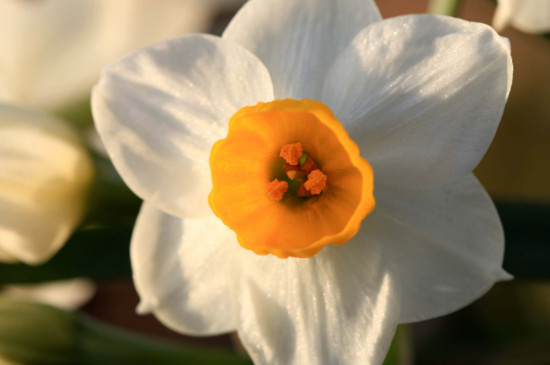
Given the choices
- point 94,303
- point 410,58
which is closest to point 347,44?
point 410,58

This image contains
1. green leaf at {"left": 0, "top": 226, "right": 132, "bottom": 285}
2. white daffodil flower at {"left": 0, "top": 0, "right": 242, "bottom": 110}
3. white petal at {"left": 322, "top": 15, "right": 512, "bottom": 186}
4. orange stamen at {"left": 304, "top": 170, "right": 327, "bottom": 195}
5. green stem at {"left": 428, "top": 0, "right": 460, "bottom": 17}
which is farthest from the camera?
white daffodil flower at {"left": 0, "top": 0, "right": 242, "bottom": 110}

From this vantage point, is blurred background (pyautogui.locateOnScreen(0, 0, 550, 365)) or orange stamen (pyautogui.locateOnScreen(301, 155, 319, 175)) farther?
blurred background (pyautogui.locateOnScreen(0, 0, 550, 365))

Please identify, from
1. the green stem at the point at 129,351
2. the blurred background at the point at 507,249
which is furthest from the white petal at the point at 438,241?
the green stem at the point at 129,351

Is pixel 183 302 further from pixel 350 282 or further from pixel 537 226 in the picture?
pixel 537 226

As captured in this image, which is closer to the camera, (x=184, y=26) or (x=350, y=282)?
(x=350, y=282)

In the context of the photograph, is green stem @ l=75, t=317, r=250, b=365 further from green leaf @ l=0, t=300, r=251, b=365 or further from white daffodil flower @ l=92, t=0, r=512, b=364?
white daffodil flower @ l=92, t=0, r=512, b=364

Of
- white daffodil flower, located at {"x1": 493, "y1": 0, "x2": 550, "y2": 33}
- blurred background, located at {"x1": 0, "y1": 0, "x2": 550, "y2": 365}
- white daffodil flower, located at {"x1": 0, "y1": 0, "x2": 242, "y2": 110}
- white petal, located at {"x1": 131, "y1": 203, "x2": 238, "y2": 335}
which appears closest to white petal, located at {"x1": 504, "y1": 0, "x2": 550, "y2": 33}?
white daffodil flower, located at {"x1": 493, "y1": 0, "x2": 550, "y2": 33}

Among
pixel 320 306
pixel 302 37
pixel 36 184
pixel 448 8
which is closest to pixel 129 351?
pixel 36 184
